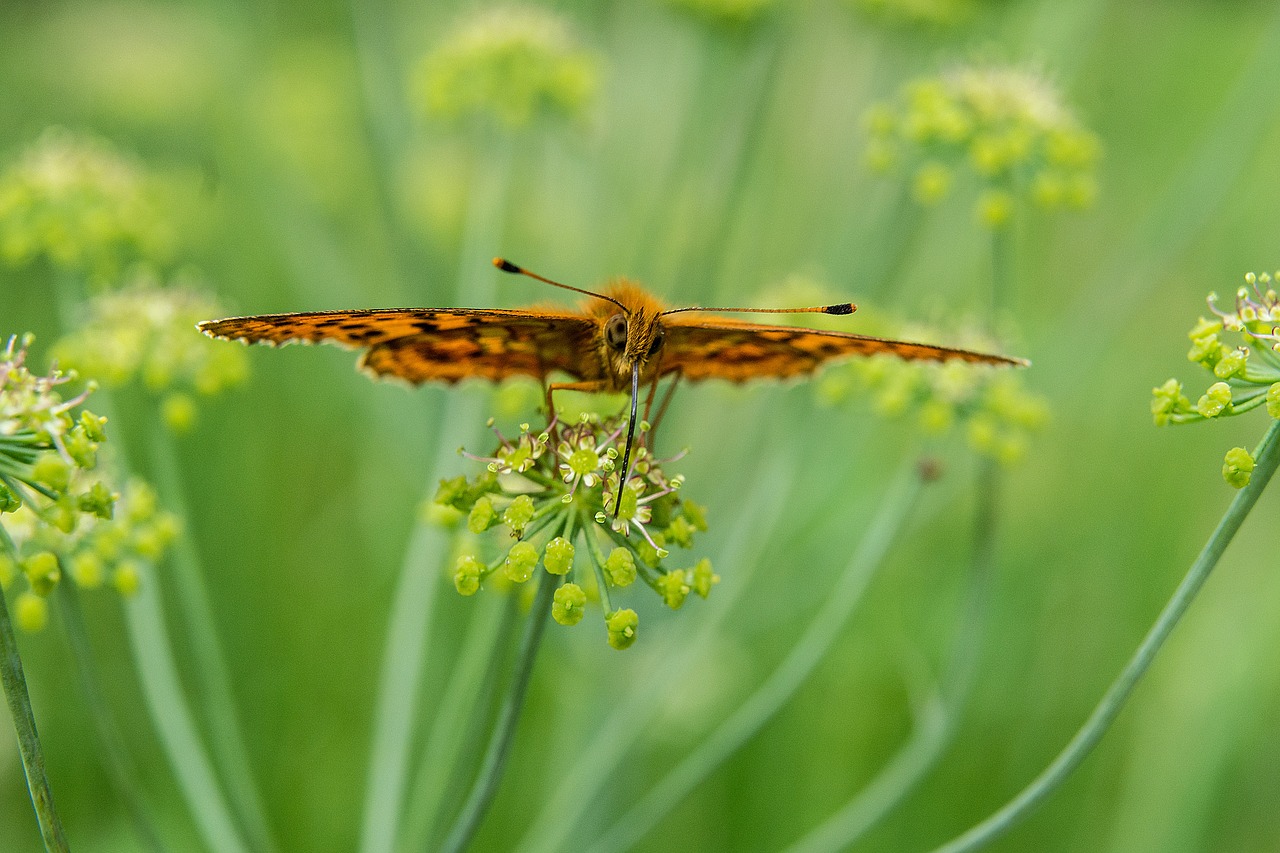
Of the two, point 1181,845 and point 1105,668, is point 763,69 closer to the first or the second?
point 1105,668

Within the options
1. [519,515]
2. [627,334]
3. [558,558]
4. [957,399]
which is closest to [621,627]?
[558,558]

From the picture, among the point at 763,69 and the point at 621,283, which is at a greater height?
the point at 763,69

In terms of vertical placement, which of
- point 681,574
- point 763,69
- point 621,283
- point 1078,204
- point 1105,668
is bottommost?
point 1105,668

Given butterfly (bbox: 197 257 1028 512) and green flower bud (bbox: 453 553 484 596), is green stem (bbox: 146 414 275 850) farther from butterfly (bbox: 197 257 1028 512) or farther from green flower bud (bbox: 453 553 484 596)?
green flower bud (bbox: 453 553 484 596)

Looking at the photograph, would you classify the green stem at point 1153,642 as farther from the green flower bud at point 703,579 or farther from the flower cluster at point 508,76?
the flower cluster at point 508,76

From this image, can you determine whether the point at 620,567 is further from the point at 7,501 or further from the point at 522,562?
the point at 7,501

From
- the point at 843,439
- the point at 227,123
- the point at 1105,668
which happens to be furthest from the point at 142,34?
the point at 1105,668

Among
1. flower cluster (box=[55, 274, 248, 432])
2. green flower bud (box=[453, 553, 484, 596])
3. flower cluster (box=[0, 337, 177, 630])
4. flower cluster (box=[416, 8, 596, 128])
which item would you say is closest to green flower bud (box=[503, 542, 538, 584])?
green flower bud (box=[453, 553, 484, 596])

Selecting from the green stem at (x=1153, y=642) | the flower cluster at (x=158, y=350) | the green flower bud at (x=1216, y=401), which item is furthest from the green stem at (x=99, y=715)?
the green flower bud at (x=1216, y=401)
